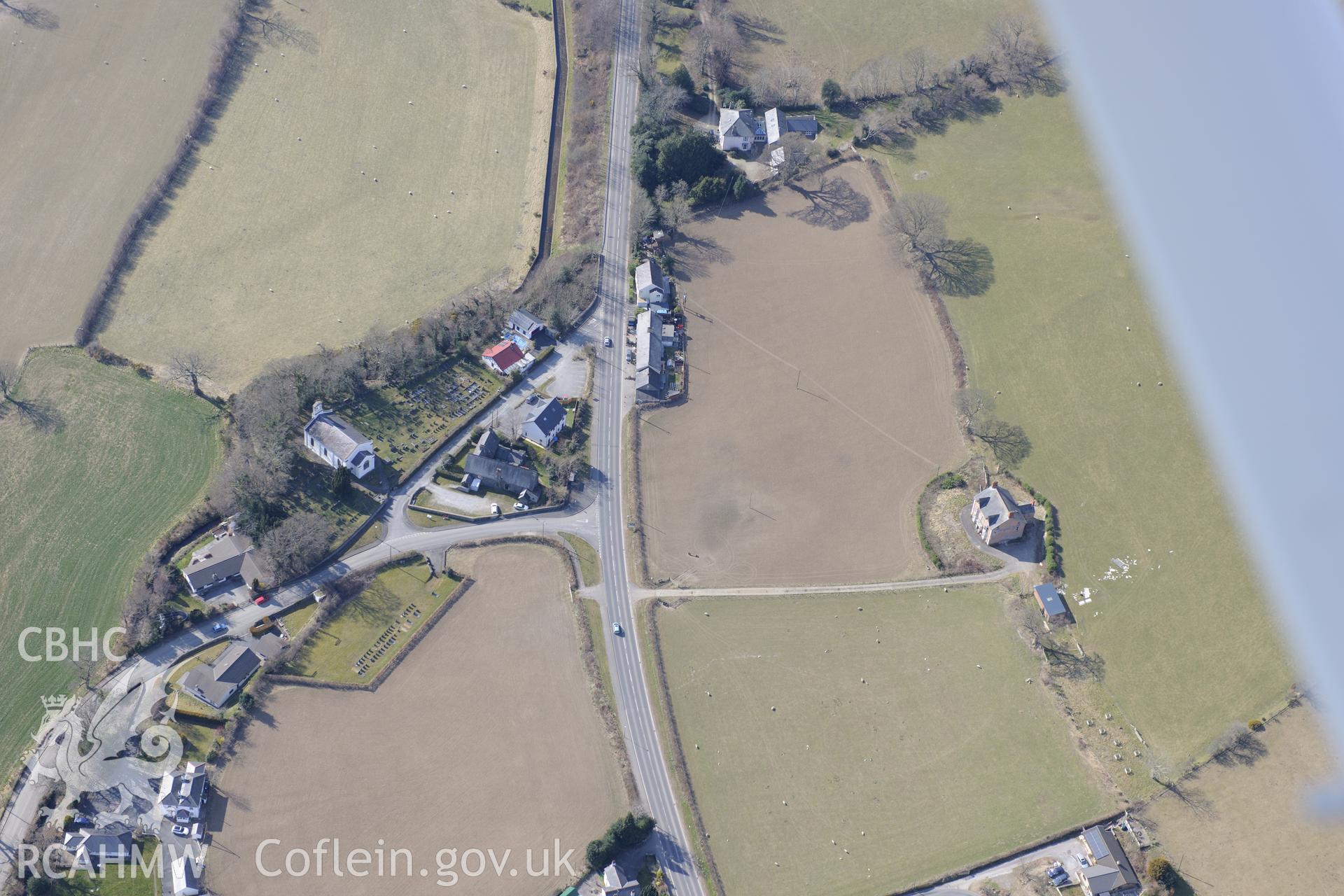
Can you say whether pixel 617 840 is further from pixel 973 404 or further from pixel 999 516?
pixel 973 404

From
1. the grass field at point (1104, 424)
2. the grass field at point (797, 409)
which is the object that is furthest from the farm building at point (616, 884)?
the grass field at point (1104, 424)

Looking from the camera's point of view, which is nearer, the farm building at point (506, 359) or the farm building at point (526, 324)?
the farm building at point (506, 359)

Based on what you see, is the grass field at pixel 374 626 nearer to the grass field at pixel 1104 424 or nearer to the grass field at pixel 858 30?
the grass field at pixel 1104 424

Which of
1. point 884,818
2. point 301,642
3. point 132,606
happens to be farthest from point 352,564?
point 884,818

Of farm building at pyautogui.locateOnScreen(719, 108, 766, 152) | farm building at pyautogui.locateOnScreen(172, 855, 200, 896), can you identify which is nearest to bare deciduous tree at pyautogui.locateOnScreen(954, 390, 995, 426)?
farm building at pyautogui.locateOnScreen(719, 108, 766, 152)

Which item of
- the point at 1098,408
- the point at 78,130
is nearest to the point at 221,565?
the point at 78,130
